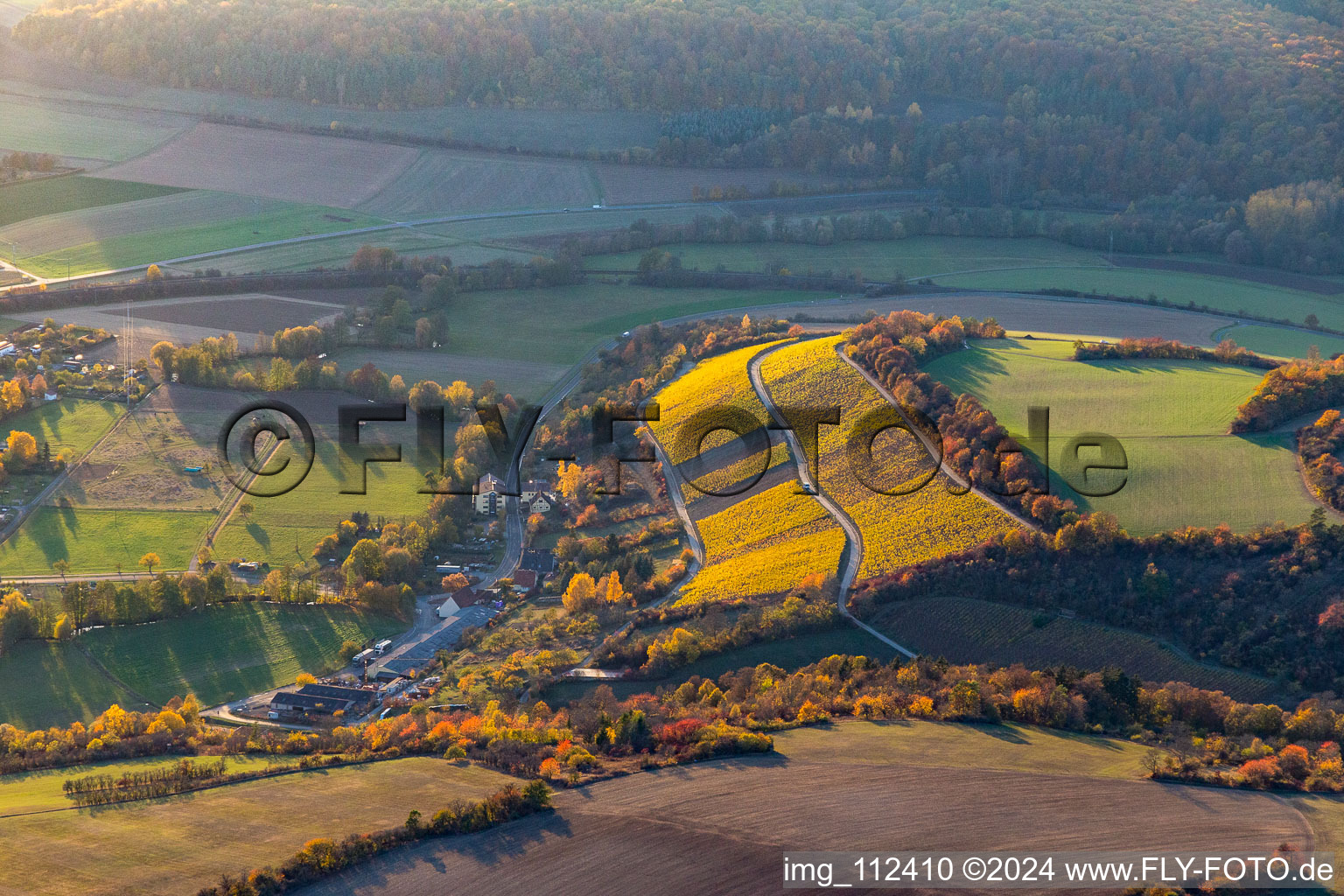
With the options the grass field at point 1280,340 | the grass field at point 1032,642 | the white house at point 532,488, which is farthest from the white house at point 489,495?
the grass field at point 1280,340

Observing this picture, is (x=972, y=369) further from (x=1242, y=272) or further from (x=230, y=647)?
(x=1242, y=272)

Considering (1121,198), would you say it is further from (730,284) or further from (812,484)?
(812,484)

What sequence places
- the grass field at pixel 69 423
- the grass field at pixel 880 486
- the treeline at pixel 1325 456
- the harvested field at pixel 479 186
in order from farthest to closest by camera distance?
the harvested field at pixel 479 186, the grass field at pixel 69 423, the grass field at pixel 880 486, the treeline at pixel 1325 456

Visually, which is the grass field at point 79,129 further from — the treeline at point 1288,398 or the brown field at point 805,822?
the brown field at point 805,822

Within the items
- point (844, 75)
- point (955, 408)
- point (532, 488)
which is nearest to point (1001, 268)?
point (844, 75)

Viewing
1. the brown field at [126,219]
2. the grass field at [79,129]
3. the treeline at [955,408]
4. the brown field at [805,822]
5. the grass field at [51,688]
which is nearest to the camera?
the brown field at [805,822]

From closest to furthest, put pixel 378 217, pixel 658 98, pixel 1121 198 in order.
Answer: pixel 378 217
pixel 1121 198
pixel 658 98

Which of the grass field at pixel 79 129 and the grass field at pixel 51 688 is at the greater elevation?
the grass field at pixel 79 129

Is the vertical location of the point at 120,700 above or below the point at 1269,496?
below

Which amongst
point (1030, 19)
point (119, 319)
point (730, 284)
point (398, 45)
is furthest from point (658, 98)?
point (119, 319)
